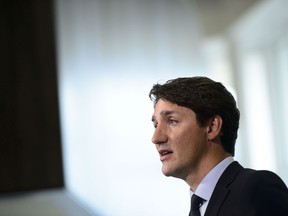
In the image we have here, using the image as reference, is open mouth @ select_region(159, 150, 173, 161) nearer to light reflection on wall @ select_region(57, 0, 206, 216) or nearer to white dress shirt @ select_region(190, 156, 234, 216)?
white dress shirt @ select_region(190, 156, 234, 216)

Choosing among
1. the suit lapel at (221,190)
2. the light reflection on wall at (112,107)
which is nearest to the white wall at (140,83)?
the light reflection on wall at (112,107)

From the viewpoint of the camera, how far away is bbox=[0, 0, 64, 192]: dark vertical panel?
7.33ft

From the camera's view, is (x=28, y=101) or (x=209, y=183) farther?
(x=28, y=101)

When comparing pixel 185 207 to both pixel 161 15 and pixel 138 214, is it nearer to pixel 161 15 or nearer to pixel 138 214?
pixel 138 214

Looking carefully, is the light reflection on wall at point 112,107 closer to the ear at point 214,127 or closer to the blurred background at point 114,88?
the blurred background at point 114,88

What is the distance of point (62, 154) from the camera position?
7.48 ft

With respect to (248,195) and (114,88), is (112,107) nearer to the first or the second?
(114,88)

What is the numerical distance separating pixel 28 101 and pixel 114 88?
1.48 feet

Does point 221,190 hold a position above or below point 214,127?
below

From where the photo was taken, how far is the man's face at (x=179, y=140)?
3.60 ft

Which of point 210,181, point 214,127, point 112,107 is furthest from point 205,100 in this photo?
point 112,107

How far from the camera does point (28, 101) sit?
2.28m

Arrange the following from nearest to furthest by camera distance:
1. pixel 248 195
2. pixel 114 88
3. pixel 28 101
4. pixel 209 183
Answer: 1. pixel 248 195
2. pixel 209 183
3. pixel 28 101
4. pixel 114 88

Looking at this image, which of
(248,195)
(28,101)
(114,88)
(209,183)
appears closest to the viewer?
(248,195)
